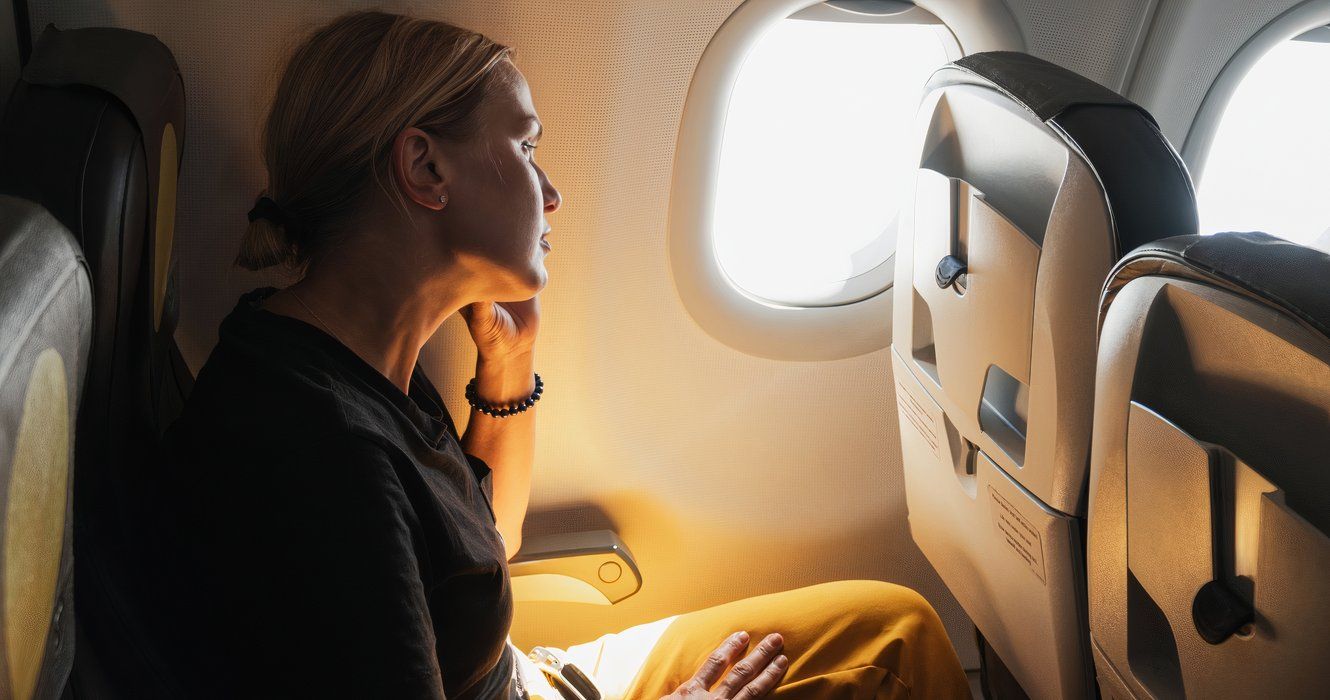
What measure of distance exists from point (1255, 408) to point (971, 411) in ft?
1.87

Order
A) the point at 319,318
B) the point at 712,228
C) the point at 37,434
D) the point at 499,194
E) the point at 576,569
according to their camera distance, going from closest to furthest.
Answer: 1. the point at 37,434
2. the point at 319,318
3. the point at 499,194
4. the point at 712,228
5. the point at 576,569

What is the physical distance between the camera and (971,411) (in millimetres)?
1458

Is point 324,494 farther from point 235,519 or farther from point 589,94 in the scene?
point 589,94

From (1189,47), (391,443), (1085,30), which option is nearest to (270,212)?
(391,443)

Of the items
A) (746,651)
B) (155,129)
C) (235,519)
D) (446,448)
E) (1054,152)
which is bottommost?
(746,651)

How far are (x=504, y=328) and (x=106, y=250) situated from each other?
0.83 metres

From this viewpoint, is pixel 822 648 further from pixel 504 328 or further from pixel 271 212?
pixel 271 212

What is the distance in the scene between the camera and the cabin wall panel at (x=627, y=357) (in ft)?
5.38

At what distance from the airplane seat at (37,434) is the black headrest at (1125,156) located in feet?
3.47

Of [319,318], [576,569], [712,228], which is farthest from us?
[576,569]

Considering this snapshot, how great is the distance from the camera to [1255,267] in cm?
84

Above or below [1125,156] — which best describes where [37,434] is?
below

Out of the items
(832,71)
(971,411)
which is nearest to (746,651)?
(971,411)

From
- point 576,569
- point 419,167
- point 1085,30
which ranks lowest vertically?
point 576,569
